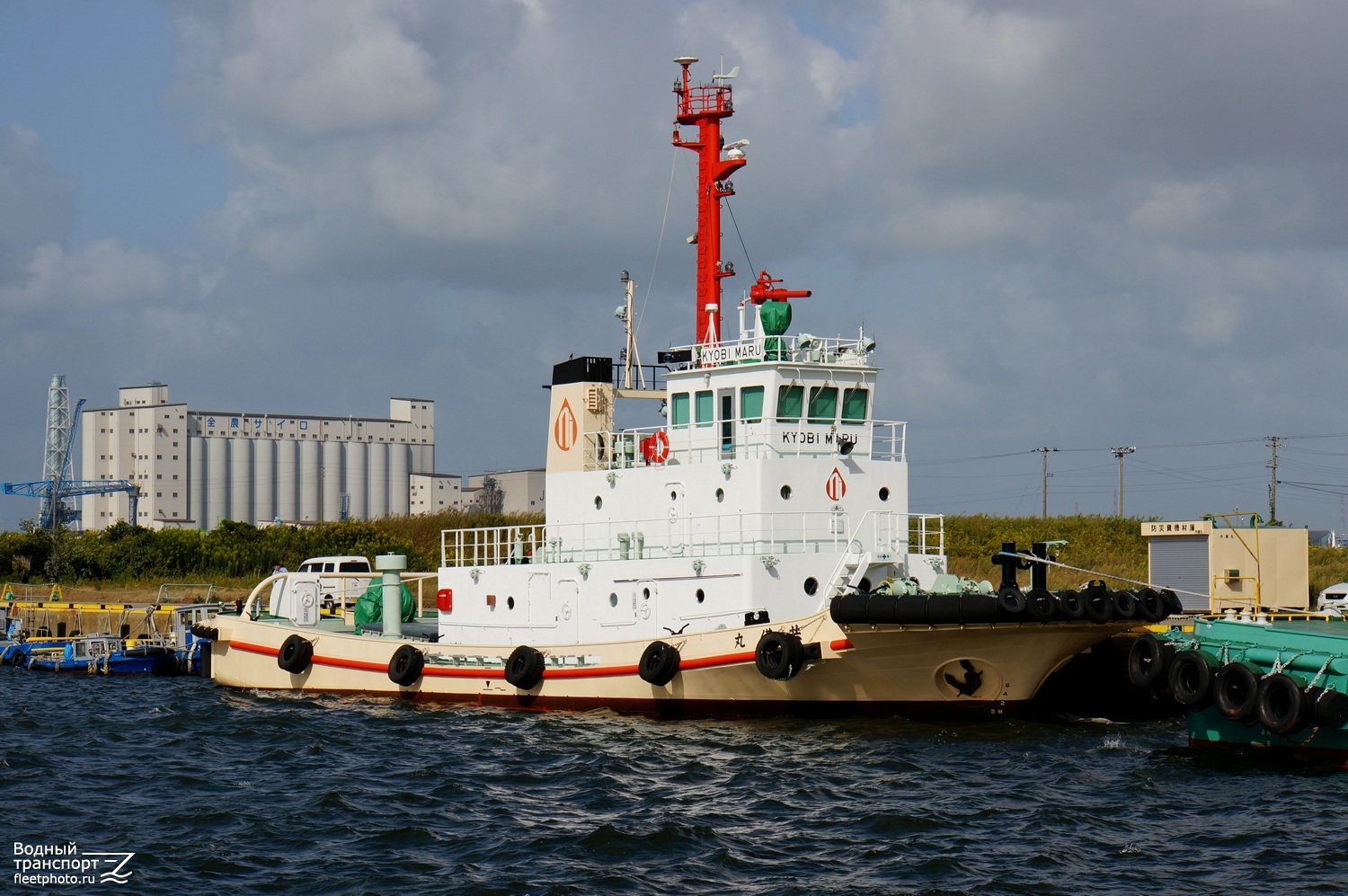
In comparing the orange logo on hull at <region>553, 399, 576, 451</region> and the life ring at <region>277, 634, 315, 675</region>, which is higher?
the orange logo on hull at <region>553, 399, 576, 451</region>

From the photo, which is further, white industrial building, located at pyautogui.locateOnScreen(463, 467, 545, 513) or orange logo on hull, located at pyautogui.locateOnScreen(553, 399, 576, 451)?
white industrial building, located at pyautogui.locateOnScreen(463, 467, 545, 513)

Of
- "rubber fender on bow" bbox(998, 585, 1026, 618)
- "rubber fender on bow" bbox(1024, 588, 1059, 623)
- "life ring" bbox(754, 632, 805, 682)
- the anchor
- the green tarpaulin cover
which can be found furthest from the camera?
the green tarpaulin cover

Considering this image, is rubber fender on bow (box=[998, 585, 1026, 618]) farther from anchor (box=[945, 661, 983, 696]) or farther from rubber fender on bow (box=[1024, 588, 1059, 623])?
anchor (box=[945, 661, 983, 696])

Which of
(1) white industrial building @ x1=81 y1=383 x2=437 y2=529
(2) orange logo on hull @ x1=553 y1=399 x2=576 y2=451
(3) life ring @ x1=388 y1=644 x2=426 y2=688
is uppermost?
(1) white industrial building @ x1=81 y1=383 x2=437 y2=529

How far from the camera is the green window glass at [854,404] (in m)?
22.5

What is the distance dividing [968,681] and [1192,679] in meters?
3.02

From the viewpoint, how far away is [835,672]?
19.6m

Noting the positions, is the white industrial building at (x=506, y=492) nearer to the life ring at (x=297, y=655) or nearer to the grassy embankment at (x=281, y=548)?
the grassy embankment at (x=281, y=548)

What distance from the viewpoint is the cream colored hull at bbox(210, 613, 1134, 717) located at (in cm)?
1927

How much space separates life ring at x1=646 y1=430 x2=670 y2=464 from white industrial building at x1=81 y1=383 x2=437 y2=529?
86575 millimetres

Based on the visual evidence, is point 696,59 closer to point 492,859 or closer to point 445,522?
point 492,859

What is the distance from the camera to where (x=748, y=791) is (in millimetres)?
16156

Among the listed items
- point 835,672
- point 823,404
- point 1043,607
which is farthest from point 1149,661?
point 823,404

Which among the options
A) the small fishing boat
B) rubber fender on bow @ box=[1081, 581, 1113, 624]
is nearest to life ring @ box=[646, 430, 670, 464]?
rubber fender on bow @ box=[1081, 581, 1113, 624]
